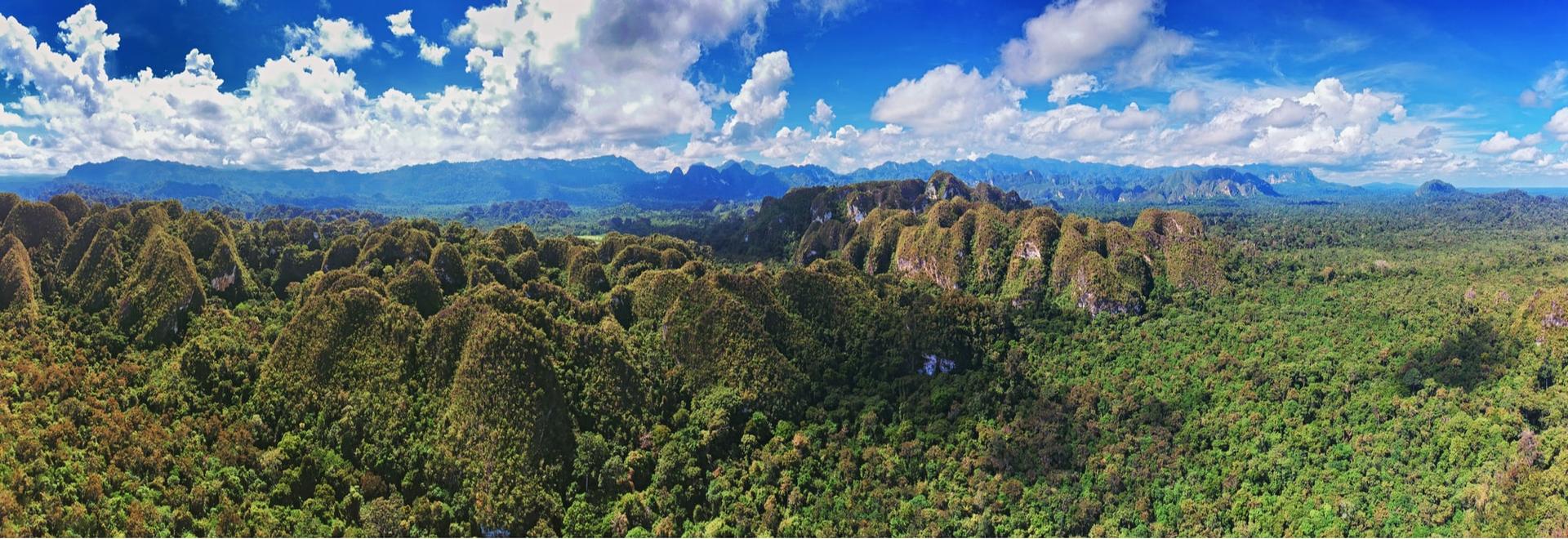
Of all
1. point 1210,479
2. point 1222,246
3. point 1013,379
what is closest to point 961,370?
point 1013,379

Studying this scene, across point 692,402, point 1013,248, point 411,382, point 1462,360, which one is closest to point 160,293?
point 411,382

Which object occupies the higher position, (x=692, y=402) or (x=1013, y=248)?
(x=1013, y=248)

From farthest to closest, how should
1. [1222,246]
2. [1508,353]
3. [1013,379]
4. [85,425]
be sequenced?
[1222,246] → [1013,379] → [1508,353] → [85,425]

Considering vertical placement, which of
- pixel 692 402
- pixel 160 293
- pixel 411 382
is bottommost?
pixel 692 402

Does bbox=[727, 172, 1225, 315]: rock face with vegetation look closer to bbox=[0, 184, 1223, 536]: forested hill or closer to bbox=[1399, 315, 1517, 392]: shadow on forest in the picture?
bbox=[0, 184, 1223, 536]: forested hill

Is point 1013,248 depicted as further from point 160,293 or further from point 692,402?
point 160,293

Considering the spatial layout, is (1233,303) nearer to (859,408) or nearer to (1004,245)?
(1004,245)

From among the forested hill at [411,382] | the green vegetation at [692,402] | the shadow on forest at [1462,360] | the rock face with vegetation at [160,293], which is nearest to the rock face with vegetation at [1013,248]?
the green vegetation at [692,402]
